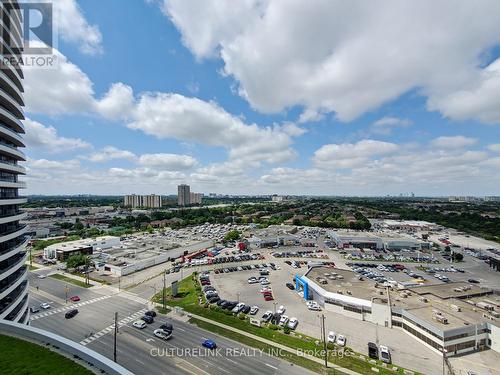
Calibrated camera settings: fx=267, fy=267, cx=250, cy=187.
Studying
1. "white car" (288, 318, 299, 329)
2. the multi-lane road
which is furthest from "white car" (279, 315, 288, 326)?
the multi-lane road

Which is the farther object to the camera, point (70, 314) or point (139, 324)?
point (70, 314)

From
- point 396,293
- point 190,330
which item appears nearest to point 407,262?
point 396,293

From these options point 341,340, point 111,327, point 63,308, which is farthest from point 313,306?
point 63,308

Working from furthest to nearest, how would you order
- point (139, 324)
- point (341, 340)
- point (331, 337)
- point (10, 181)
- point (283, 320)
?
point (283, 320), point (139, 324), point (331, 337), point (341, 340), point (10, 181)

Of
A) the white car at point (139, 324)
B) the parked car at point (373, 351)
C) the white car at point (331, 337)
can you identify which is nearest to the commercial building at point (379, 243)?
the white car at point (331, 337)

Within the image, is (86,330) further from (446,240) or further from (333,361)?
(446,240)

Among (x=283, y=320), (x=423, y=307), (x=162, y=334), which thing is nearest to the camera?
(x=162, y=334)

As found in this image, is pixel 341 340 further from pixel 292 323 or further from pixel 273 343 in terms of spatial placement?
pixel 273 343
